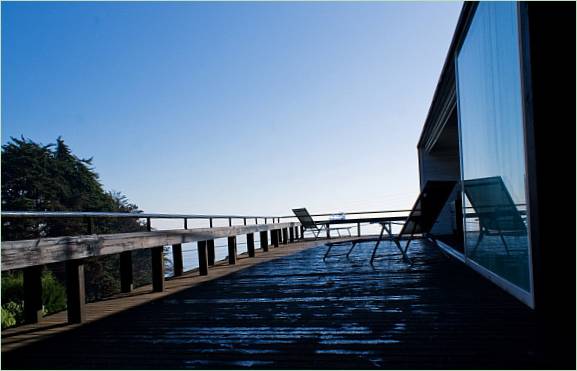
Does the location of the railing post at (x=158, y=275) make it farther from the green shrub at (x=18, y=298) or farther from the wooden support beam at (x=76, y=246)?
the green shrub at (x=18, y=298)

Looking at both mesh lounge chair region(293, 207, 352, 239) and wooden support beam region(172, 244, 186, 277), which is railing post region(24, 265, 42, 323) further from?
mesh lounge chair region(293, 207, 352, 239)

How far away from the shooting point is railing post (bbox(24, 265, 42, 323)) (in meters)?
3.26

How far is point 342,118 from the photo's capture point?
14.6 meters

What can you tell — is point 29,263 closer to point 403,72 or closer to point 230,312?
point 230,312

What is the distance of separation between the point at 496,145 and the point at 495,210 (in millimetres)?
578

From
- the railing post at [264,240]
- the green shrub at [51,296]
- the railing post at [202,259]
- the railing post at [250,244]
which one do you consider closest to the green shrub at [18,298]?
the green shrub at [51,296]

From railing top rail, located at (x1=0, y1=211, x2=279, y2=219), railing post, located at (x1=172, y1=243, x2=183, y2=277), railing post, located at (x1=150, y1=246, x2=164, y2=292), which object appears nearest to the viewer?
railing top rail, located at (x1=0, y1=211, x2=279, y2=219)

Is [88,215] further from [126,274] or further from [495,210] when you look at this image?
[495,210]

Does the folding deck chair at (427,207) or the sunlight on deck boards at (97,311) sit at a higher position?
the folding deck chair at (427,207)

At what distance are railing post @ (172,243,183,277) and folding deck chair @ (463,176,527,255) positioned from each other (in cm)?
355

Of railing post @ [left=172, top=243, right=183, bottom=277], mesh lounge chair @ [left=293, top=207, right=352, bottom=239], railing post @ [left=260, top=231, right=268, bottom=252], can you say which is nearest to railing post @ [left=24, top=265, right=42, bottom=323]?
Answer: railing post @ [left=172, top=243, right=183, bottom=277]

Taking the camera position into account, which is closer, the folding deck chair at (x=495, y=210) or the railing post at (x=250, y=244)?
the folding deck chair at (x=495, y=210)

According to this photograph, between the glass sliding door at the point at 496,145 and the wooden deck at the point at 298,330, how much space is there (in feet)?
1.04

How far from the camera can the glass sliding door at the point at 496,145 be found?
311 centimetres
